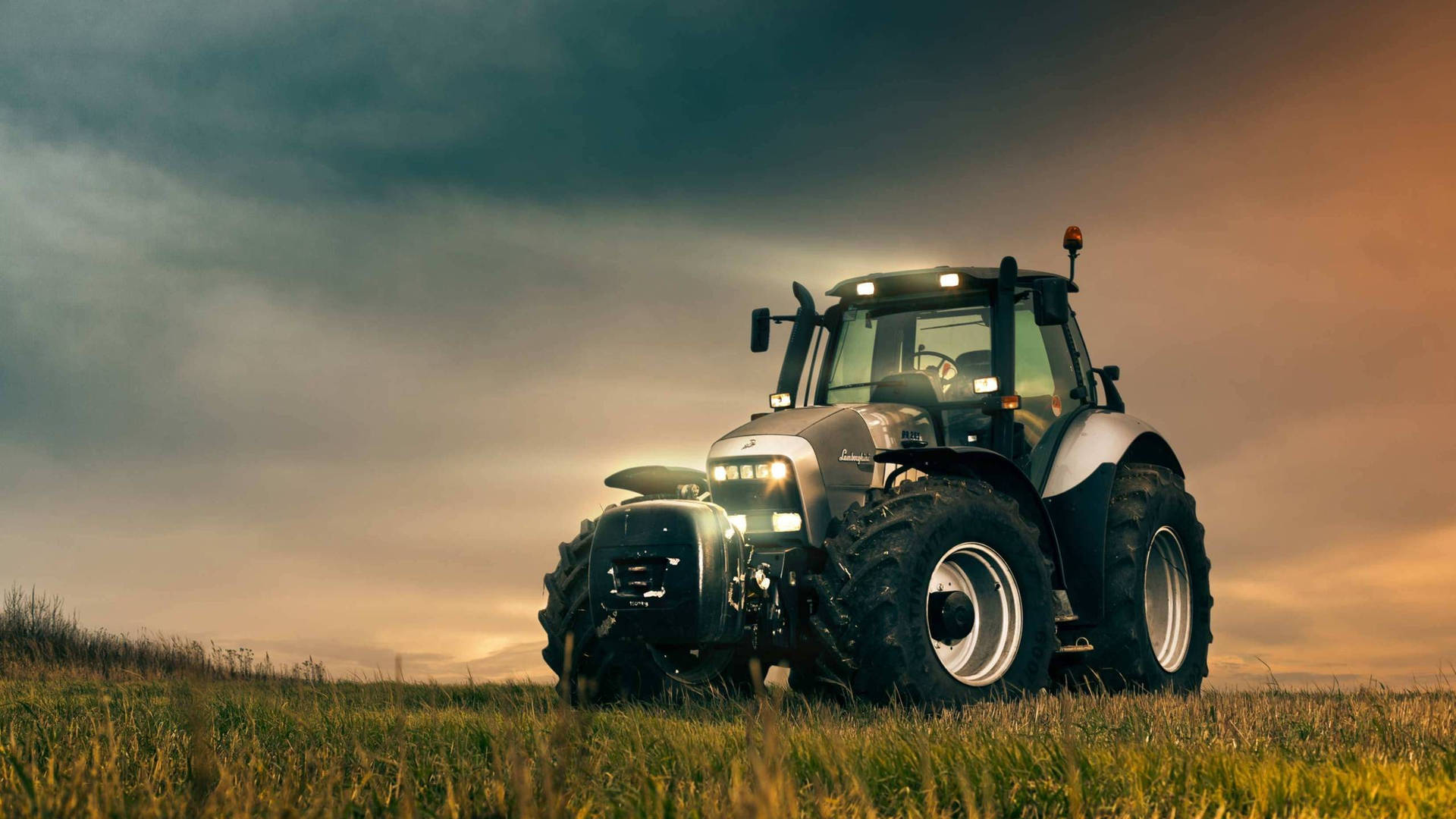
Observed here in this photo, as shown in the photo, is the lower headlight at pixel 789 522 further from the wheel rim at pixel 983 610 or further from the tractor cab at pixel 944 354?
the tractor cab at pixel 944 354

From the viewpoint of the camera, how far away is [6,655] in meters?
19.3

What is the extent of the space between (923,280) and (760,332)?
1.19 metres

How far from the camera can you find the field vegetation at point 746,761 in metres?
3.84

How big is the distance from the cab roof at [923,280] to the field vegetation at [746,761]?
289cm

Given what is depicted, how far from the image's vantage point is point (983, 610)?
7719mm

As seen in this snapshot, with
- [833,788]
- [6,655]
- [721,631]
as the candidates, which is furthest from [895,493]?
[6,655]

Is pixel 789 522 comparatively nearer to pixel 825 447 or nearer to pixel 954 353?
pixel 825 447

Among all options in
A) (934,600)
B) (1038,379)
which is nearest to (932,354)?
(1038,379)

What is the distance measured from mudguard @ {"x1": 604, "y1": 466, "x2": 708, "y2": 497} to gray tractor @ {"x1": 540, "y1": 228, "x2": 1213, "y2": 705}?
1 centimetres

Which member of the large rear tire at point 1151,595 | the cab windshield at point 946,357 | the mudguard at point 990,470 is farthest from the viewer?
the large rear tire at point 1151,595

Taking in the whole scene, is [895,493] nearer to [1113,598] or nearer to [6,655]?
[1113,598]

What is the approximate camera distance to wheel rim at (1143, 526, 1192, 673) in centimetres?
1014

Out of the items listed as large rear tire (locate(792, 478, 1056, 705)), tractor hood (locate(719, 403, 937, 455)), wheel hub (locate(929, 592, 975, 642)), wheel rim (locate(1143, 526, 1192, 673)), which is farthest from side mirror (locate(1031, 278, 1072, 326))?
wheel rim (locate(1143, 526, 1192, 673))

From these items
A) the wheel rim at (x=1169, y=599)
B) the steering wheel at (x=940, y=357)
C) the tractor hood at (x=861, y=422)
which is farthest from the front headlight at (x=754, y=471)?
the wheel rim at (x=1169, y=599)
